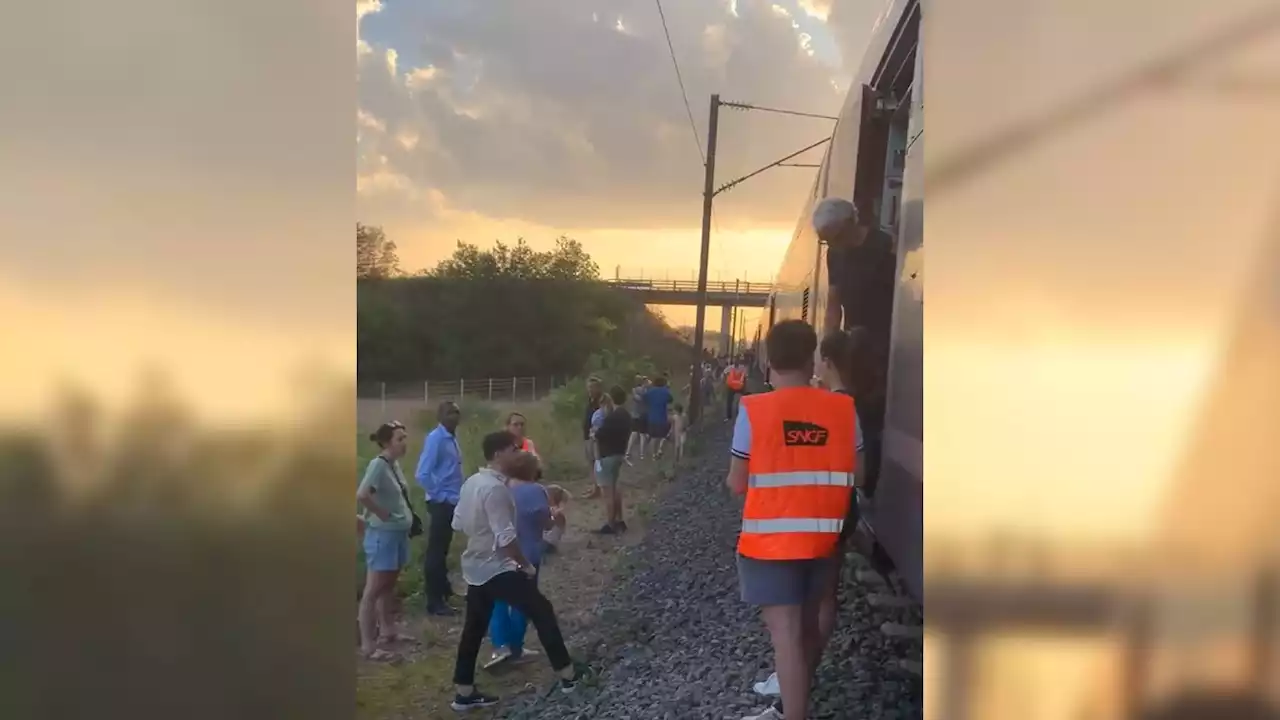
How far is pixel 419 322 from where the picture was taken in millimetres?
2355

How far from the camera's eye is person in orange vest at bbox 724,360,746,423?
2270 millimetres

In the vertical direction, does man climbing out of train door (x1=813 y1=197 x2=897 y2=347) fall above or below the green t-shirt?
above

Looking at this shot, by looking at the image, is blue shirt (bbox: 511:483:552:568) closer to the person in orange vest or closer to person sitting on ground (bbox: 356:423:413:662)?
person sitting on ground (bbox: 356:423:413:662)

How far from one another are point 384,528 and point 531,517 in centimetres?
39

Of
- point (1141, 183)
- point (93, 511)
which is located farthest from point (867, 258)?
point (93, 511)

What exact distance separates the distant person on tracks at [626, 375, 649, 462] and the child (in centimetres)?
7

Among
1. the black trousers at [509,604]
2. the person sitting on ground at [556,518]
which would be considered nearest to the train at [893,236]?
the person sitting on ground at [556,518]

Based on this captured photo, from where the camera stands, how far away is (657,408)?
2.36 meters

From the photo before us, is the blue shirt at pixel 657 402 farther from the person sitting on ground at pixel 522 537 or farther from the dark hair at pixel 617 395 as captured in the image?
the person sitting on ground at pixel 522 537

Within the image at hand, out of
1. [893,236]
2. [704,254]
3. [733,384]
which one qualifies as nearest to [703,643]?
[733,384]

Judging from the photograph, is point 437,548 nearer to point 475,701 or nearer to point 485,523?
point 485,523

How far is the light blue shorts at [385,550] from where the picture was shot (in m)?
2.35

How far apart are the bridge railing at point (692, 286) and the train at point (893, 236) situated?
71mm

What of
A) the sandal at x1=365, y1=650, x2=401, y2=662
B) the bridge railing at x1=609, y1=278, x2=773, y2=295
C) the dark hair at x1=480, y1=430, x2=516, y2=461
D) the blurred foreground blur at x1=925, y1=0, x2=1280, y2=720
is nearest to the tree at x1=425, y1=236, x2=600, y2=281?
the bridge railing at x1=609, y1=278, x2=773, y2=295
